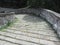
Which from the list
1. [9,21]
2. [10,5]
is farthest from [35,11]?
[10,5]

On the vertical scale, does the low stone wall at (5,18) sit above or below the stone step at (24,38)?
above

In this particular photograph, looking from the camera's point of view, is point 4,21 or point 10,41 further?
point 4,21

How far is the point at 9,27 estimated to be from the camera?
7.27 meters

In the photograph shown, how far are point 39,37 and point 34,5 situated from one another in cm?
645

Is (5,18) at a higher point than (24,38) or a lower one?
higher

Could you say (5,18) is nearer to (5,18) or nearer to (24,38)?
(5,18)

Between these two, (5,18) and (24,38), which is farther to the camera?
(5,18)

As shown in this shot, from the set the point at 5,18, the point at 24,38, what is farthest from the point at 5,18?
the point at 24,38

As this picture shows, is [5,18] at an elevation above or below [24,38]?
above

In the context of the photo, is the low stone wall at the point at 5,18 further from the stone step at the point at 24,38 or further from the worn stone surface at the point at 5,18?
the stone step at the point at 24,38

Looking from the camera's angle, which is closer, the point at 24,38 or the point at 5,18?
the point at 24,38

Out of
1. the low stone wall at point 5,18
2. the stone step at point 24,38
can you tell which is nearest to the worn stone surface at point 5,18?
the low stone wall at point 5,18

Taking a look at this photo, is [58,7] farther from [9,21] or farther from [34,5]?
[9,21]

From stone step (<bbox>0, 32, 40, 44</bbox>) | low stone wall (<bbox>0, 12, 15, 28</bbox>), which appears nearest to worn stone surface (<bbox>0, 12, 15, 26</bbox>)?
low stone wall (<bbox>0, 12, 15, 28</bbox>)
